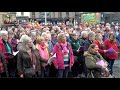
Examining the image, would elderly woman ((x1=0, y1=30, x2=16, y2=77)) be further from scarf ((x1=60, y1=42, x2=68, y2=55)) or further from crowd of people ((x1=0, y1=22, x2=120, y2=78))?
scarf ((x1=60, y1=42, x2=68, y2=55))

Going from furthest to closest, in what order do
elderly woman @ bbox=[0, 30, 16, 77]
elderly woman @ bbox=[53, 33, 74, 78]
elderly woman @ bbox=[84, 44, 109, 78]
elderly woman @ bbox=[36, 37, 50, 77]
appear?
elderly woman @ bbox=[53, 33, 74, 78] → elderly woman @ bbox=[36, 37, 50, 77] → elderly woman @ bbox=[0, 30, 16, 77] → elderly woman @ bbox=[84, 44, 109, 78]

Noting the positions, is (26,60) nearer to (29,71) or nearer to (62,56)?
(29,71)

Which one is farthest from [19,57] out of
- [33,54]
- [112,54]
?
[112,54]

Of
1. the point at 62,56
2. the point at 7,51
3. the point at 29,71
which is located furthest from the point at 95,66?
the point at 7,51

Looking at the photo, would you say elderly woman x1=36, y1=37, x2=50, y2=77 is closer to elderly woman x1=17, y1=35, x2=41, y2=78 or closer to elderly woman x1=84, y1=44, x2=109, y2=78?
elderly woman x1=17, y1=35, x2=41, y2=78

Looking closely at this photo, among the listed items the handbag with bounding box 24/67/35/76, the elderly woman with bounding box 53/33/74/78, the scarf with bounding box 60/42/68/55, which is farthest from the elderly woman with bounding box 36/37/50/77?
the handbag with bounding box 24/67/35/76

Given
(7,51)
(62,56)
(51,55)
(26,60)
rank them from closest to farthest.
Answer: (26,60)
(7,51)
(62,56)
(51,55)

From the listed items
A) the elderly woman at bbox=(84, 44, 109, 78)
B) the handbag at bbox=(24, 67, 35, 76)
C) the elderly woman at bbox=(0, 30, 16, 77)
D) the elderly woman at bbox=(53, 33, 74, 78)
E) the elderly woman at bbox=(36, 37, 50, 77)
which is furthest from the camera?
the elderly woman at bbox=(53, 33, 74, 78)

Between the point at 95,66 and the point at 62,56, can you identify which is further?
the point at 62,56

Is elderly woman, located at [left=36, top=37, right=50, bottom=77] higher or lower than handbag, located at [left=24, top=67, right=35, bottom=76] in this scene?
higher

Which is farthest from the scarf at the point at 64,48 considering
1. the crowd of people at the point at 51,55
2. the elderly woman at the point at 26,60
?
the elderly woman at the point at 26,60

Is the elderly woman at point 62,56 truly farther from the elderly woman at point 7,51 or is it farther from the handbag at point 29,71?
the handbag at point 29,71

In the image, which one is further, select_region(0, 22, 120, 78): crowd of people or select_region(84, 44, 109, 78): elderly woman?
select_region(84, 44, 109, 78): elderly woman
